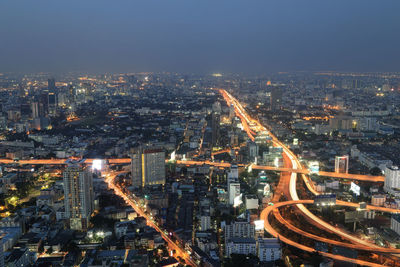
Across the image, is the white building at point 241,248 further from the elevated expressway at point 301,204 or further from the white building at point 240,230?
the elevated expressway at point 301,204

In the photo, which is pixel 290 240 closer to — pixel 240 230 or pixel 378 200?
pixel 240 230

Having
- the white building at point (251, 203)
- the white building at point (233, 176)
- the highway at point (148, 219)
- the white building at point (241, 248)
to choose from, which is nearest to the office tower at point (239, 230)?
the white building at point (241, 248)

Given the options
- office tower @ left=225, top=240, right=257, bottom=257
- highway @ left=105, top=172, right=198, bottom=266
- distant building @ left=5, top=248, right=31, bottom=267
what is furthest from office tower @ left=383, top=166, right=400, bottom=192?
distant building @ left=5, top=248, right=31, bottom=267

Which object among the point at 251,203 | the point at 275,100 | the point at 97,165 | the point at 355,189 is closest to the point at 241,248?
the point at 251,203

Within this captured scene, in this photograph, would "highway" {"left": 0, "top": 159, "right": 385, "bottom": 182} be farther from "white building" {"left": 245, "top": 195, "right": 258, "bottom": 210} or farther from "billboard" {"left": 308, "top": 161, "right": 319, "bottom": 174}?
"white building" {"left": 245, "top": 195, "right": 258, "bottom": 210}

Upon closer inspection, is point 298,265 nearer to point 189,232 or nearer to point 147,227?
point 189,232

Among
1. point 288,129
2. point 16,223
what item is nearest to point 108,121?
point 288,129
